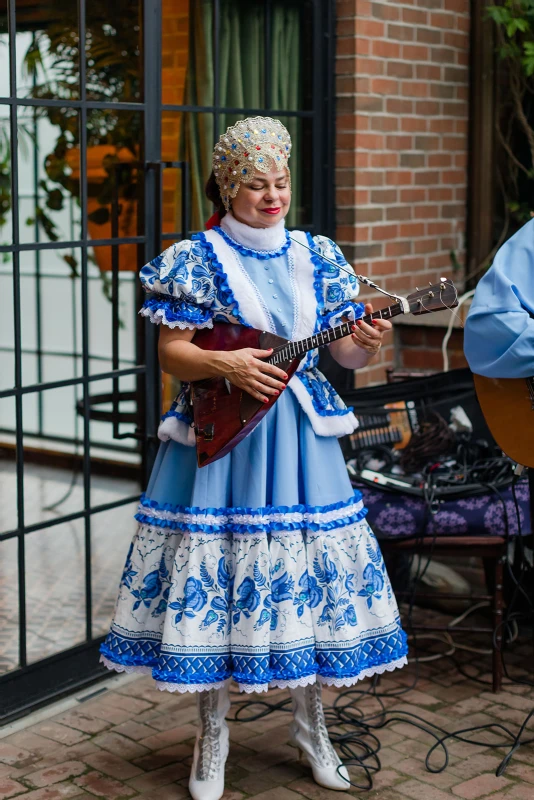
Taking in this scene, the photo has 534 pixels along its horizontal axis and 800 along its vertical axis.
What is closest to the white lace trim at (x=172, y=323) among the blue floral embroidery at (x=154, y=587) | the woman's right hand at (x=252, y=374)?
the woman's right hand at (x=252, y=374)

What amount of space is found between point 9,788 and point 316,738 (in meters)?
0.84

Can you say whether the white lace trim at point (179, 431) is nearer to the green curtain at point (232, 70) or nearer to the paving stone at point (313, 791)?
the paving stone at point (313, 791)

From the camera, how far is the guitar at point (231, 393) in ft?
8.77

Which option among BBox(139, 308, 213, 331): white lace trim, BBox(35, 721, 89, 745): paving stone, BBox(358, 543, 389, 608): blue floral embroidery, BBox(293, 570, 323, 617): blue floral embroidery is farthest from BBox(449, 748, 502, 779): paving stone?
BBox(139, 308, 213, 331): white lace trim

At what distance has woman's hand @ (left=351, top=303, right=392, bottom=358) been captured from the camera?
266 cm

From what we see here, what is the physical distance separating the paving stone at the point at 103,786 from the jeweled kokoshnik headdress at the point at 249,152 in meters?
1.61

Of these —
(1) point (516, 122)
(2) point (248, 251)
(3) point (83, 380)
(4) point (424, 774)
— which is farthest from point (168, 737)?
(1) point (516, 122)

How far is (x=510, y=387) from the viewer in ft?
10.3

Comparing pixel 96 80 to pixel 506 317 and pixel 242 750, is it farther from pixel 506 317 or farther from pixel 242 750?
pixel 242 750

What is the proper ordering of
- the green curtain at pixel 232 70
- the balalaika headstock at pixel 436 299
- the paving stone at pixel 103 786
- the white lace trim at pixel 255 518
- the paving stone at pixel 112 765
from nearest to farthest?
the balalaika headstock at pixel 436 299 → the white lace trim at pixel 255 518 → the paving stone at pixel 103 786 → the paving stone at pixel 112 765 → the green curtain at pixel 232 70

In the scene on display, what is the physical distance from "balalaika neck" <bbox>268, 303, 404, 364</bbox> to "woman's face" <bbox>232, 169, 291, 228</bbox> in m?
0.33

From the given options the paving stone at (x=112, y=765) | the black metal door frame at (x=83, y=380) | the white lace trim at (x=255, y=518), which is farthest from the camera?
the black metal door frame at (x=83, y=380)

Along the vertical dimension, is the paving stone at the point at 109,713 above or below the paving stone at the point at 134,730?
below

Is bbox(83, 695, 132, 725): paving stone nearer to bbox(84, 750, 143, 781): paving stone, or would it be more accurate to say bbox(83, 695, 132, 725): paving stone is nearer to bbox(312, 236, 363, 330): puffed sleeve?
bbox(84, 750, 143, 781): paving stone
